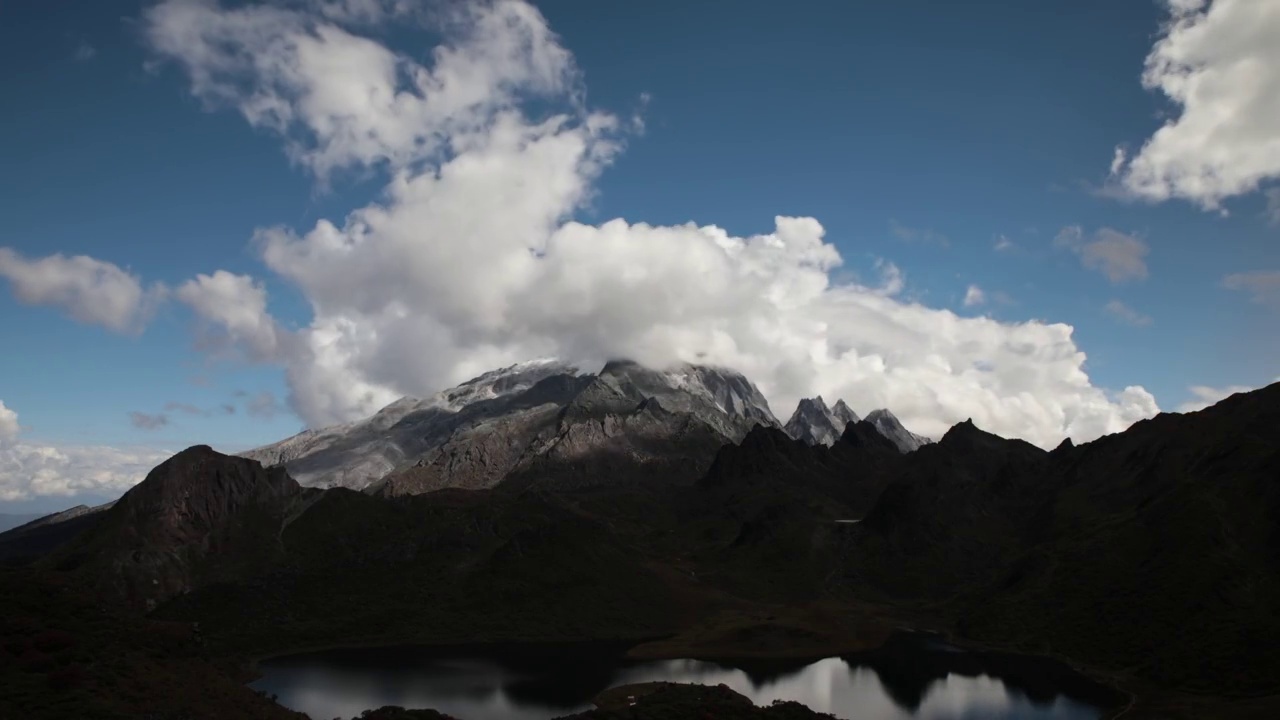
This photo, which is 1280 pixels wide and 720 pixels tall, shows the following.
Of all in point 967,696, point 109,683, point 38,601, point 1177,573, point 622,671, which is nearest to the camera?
point 109,683

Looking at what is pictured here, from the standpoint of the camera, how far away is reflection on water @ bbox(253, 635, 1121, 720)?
436ft

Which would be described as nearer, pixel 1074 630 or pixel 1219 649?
pixel 1219 649

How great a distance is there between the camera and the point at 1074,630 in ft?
592

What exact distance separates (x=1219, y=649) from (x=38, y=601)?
190 metres

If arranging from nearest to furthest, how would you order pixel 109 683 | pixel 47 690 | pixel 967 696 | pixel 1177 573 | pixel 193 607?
pixel 47 690 < pixel 109 683 < pixel 967 696 < pixel 1177 573 < pixel 193 607

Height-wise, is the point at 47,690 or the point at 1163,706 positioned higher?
the point at 47,690

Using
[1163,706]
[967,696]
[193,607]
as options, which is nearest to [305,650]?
[193,607]

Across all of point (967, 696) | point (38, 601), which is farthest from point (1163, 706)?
point (38, 601)

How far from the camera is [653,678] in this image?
154 meters

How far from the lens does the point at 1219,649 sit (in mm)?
144500

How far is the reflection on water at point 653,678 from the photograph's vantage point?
436 ft

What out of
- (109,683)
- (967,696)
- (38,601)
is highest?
(38,601)

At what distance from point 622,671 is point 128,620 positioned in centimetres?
9050

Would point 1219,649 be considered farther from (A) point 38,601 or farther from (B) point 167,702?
(A) point 38,601
